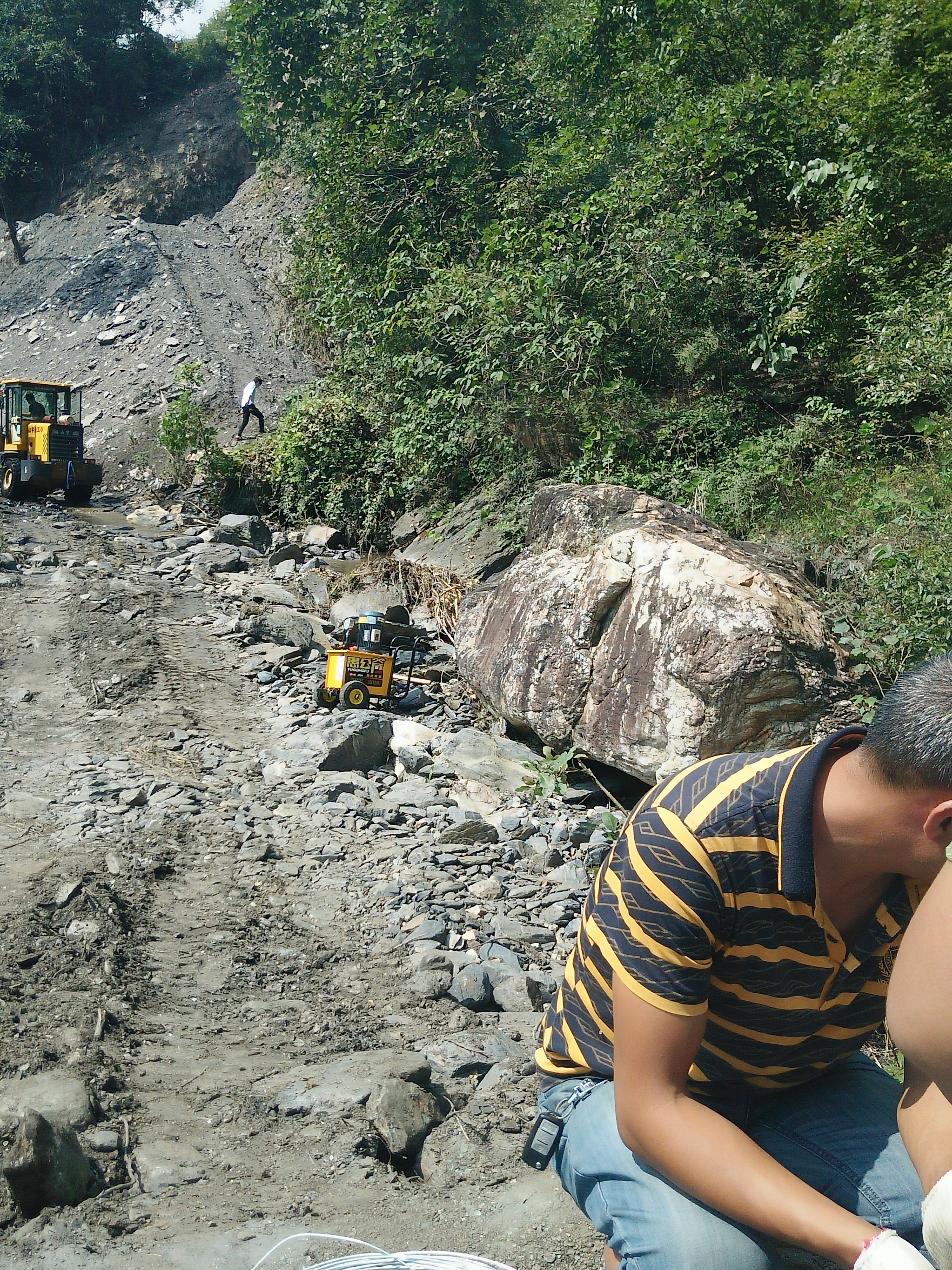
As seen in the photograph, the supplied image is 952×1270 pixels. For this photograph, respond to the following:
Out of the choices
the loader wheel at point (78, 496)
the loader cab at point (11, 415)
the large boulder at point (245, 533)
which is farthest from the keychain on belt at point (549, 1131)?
the loader cab at point (11, 415)

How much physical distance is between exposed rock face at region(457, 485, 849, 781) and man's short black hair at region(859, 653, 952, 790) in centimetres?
327

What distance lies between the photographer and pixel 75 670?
295 inches

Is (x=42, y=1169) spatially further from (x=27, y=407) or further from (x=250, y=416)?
(x=250, y=416)

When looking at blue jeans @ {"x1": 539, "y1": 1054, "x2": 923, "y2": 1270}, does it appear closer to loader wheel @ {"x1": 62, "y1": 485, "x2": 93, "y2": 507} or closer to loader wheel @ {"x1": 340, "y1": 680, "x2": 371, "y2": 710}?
loader wheel @ {"x1": 340, "y1": 680, "x2": 371, "y2": 710}

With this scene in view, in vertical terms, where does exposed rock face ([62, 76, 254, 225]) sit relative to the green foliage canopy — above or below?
above

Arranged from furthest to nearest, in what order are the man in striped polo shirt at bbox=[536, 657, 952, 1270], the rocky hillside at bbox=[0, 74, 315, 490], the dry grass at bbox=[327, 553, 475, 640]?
the rocky hillside at bbox=[0, 74, 315, 490]
the dry grass at bbox=[327, 553, 475, 640]
the man in striped polo shirt at bbox=[536, 657, 952, 1270]

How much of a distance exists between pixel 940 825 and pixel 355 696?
18.3ft

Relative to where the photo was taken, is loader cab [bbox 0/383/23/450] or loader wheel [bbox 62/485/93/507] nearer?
loader wheel [bbox 62/485/93/507]

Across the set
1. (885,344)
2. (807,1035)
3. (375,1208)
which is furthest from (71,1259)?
(885,344)

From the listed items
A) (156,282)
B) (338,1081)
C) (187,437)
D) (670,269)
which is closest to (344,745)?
(338,1081)

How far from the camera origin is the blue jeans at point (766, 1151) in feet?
4.99

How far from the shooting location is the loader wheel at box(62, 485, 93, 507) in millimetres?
14617

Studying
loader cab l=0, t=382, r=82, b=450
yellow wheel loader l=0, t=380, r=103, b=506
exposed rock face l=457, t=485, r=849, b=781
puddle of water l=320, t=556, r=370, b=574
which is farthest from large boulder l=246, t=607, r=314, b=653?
loader cab l=0, t=382, r=82, b=450

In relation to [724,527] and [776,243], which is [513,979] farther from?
[776,243]
